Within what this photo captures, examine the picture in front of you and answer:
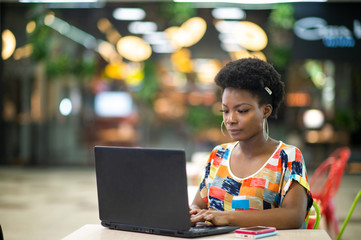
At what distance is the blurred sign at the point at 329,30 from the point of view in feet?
34.0

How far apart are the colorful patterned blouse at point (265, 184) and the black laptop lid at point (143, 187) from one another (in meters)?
0.42

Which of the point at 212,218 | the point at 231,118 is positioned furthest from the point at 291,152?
the point at 212,218

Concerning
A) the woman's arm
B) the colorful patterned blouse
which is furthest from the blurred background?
the woman's arm

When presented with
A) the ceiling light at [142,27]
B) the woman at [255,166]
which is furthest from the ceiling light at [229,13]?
the woman at [255,166]

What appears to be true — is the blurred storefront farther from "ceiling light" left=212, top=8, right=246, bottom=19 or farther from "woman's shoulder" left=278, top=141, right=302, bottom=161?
"woman's shoulder" left=278, top=141, right=302, bottom=161

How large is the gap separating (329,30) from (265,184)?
916cm

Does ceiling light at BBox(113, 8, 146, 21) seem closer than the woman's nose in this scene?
No

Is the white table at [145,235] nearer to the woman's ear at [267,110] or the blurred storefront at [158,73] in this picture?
the woman's ear at [267,110]

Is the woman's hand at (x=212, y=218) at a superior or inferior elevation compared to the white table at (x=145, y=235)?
superior

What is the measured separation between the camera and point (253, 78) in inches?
77.2

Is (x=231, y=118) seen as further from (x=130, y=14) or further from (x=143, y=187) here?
(x=130, y=14)

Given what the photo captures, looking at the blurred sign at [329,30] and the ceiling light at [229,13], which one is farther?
the ceiling light at [229,13]

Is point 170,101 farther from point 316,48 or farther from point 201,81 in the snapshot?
point 316,48

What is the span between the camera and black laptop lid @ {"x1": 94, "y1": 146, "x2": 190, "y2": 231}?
5.21 feet
